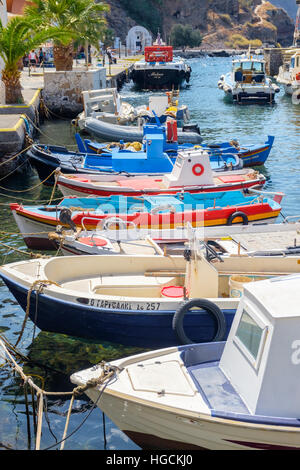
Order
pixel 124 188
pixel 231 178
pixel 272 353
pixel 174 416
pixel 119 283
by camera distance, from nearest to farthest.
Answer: pixel 272 353 → pixel 174 416 → pixel 119 283 → pixel 124 188 → pixel 231 178

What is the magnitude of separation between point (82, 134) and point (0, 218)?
13.4 meters

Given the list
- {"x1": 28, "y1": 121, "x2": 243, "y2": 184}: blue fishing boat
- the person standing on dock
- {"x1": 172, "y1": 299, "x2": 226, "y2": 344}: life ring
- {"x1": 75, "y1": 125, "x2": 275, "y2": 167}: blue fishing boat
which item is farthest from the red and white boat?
the person standing on dock

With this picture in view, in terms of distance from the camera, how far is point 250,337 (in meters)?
6.91

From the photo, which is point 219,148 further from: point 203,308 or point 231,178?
point 203,308

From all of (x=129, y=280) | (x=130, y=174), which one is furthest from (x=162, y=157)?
(x=129, y=280)

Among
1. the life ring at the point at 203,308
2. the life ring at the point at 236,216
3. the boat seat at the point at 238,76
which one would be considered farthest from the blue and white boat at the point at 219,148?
the boat seat at the point at 238,76

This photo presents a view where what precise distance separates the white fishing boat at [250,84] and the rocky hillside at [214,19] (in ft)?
266

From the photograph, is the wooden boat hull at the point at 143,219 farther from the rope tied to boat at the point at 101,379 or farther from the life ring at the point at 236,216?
the rope tied to boat at the point at 101,379

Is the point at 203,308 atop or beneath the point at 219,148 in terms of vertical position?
beneath

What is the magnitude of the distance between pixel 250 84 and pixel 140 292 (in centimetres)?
3793

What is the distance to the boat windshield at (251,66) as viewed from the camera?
158 ft

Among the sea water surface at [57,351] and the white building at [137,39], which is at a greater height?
the white building at [137,39]

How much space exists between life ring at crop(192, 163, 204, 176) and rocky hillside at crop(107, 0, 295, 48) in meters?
115

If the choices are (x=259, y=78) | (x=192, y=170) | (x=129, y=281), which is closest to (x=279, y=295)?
(x=129, y=281)
